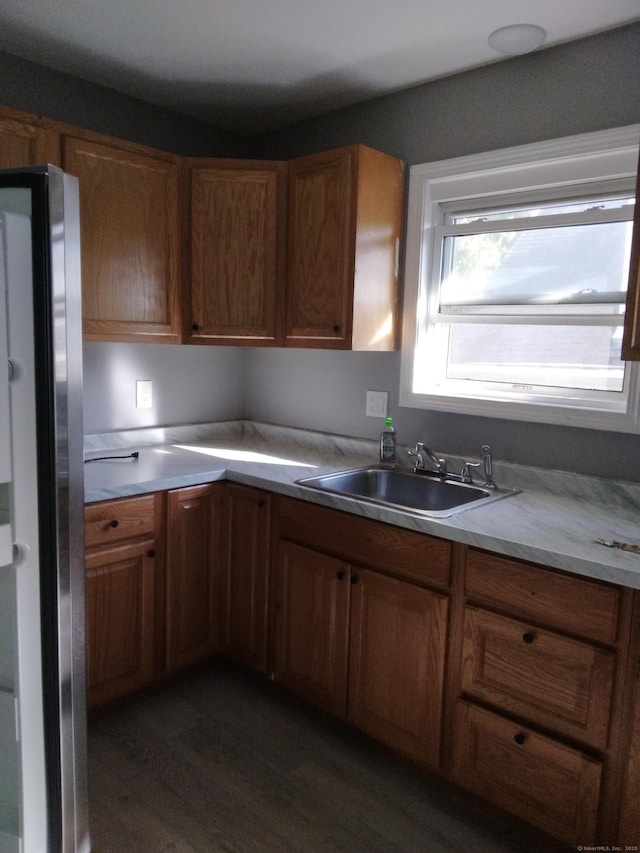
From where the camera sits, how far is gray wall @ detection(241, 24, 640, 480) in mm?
2031

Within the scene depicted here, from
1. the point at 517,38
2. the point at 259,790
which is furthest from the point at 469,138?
the point at 259,790

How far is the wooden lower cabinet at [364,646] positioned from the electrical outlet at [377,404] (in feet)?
2.45

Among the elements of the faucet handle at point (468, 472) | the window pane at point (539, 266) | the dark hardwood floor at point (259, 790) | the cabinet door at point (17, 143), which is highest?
the cabinet door at point (17, 143)

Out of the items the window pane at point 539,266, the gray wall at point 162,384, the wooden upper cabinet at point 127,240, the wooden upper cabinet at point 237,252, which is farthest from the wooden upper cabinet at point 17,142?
the window pane at point 539,266

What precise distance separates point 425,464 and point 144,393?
51.8 inches

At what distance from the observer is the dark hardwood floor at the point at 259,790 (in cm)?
175

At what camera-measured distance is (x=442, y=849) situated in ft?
5.66

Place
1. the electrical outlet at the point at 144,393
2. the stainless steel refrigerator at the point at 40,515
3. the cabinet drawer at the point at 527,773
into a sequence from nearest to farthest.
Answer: the stainless steel refrigerator at the point at 40,515 < the cabinet drawer at the point at 527,773 < the electrical outlet at the point at 144,393

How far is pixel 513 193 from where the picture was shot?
2.29 meters

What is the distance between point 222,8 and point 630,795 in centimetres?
245

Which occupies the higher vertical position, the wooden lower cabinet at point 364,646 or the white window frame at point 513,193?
the white window frame at point 513,193

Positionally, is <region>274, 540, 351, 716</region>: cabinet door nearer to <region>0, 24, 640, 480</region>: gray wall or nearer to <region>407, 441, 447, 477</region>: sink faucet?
<region>407, 441, 447, 477</region>: sink faucet

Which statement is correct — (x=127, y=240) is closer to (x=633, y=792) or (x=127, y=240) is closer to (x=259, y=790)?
(x=259, y=790)

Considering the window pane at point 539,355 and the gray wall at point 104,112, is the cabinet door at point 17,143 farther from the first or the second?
the window pane at point 539,355
